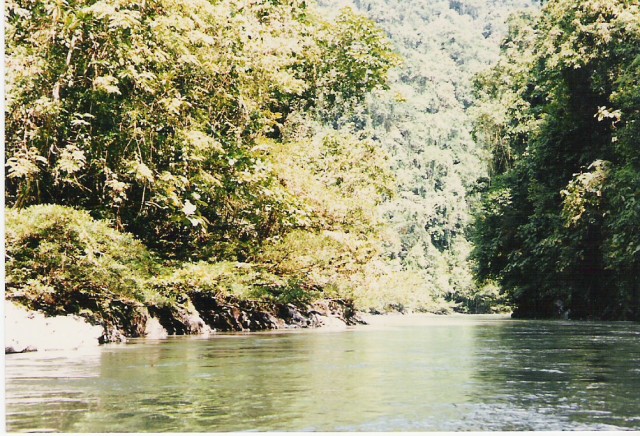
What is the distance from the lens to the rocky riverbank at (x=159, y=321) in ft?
35.3

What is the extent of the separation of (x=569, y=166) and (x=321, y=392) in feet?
85.7

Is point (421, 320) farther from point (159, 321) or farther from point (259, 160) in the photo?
point (159, 321)

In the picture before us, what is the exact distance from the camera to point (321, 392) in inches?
225

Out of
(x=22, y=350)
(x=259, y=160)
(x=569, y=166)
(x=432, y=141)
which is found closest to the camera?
(x=22, y=350)

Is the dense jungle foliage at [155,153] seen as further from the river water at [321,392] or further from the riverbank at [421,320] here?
the riverbank at [421,320]

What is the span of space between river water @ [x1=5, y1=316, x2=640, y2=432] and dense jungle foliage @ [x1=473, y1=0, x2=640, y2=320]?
14785 mm

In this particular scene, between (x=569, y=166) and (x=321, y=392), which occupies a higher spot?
(x=569, y=166)

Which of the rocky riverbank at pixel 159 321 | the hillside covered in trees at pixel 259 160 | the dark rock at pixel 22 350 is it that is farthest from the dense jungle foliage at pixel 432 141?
the dark rock at pixel 22 350

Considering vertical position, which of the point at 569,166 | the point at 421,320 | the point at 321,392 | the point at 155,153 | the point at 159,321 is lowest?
the point at 421,320

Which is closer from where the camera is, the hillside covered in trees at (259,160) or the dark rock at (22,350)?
the dark rock at (22,350)

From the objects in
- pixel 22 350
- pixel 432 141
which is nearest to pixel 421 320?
pixel 22 350

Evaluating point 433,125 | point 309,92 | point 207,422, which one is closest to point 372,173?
point 309,92

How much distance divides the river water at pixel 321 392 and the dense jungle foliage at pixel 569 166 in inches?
582

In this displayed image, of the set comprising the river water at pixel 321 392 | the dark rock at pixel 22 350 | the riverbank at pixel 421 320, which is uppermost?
the dark rock at pixel 22 350
